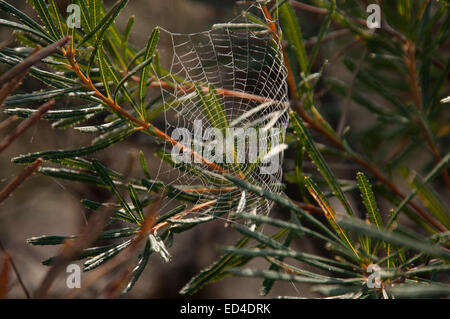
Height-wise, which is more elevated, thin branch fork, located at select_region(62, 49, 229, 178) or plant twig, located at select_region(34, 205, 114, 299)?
thin branch fork, located at select_region(62, 49, 229, 178)

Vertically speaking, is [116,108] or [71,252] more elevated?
[116,108]

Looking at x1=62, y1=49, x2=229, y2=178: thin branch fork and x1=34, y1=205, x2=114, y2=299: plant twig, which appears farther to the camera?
x1=62, y1=49, x2=229, y2=178: thin branch fork

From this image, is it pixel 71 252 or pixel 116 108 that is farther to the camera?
pixel 116 108

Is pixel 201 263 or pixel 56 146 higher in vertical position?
pixel 56 146

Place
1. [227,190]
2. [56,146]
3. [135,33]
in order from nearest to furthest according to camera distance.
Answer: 1. [227,190]
2. [56,146]
3. [135,33]

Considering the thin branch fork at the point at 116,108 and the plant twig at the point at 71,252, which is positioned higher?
the thin branch fork at the point at 116,108

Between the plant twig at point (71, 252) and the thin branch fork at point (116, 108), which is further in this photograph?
the thin branch fork at point (116, 108)
